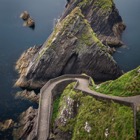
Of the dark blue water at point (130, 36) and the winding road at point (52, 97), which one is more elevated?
the winding road at point (52, 97)

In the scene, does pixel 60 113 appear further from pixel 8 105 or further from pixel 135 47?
pixel 135 47

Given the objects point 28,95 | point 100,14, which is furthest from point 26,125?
point 100,14

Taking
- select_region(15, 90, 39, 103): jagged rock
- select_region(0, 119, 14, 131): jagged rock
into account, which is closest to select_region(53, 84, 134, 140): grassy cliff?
select_region(0, 119, 14, 131): jagged rock

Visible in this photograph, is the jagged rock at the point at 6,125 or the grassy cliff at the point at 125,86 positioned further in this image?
the jagged rock at the point at 6,125

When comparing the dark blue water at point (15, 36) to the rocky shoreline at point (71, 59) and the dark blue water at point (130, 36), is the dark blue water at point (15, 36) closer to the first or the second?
the rocky shoreline at point (71, 59)

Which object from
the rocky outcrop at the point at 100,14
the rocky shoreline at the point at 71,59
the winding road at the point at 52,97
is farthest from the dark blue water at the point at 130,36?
the winding road at the point at 52,97

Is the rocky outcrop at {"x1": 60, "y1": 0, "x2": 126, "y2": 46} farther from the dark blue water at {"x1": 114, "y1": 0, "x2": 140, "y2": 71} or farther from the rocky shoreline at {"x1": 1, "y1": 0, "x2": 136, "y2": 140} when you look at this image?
the rocky shoreline at {"x1": 1, "y1": 0, "x2": 136, "y2": 140}

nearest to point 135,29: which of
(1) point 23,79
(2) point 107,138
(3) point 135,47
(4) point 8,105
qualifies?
(3) point 135,47

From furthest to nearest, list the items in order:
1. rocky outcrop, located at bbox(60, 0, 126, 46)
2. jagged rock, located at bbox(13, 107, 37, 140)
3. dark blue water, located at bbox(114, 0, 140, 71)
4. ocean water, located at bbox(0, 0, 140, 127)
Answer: rocky outcrop, located at bbox(60, 0, 126, 46), dark blue water, located at bbox(114, 0, 140, 71), ocean water, located at bbox(0, 0, 140, 127), jagged rock, located at bbox(13, 107, 37, 140)
